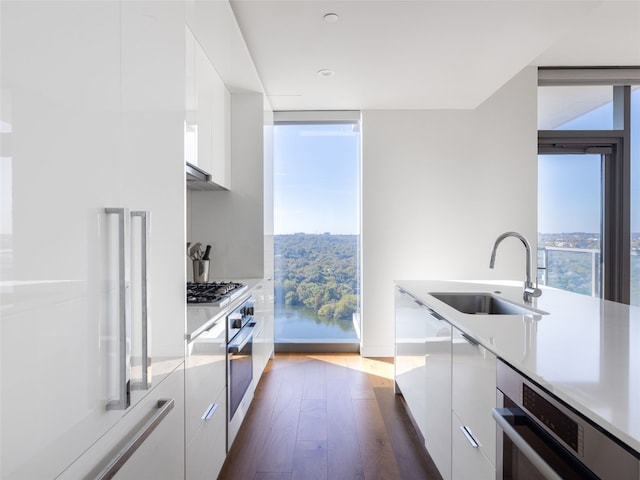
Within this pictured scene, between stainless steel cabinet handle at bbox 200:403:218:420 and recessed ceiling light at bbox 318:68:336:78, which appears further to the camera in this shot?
recessed ceiling light at bbox 318:68:336:78

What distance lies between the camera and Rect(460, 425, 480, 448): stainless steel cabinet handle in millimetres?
1331

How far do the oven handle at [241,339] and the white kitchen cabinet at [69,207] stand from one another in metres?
0.96

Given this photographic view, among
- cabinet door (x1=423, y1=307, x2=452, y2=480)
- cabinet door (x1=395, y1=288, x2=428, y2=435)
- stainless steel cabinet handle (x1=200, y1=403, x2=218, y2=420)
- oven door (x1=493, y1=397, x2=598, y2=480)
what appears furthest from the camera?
cabinet door (x1=395, y1=288, x2=428, y2=435)

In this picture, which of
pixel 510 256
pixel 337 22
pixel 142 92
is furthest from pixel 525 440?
pixel 510 256

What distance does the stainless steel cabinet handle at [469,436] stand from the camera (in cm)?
133

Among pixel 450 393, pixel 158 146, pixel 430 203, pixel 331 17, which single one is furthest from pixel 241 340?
pixel 430 203

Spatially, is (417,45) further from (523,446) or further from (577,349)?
(523,446)

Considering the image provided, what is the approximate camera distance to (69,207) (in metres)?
0.64

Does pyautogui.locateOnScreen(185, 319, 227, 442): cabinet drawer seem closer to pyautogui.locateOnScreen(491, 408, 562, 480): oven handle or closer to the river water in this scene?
pyautogui.locateOnScreen(491, 408, 562, 480): oven handle

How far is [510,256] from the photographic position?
387 centimetres

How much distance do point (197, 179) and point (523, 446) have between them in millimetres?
2294

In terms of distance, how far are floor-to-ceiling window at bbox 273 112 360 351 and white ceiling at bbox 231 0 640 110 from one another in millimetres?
418

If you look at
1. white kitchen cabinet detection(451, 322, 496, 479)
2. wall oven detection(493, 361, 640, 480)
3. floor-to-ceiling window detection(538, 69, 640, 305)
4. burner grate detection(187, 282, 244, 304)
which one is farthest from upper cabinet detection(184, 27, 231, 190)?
floor-to-ceiling window detection(538, 69, 640, 305)

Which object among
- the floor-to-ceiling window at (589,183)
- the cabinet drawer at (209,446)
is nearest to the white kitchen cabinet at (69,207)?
the cabinet drawer at (209,446)
